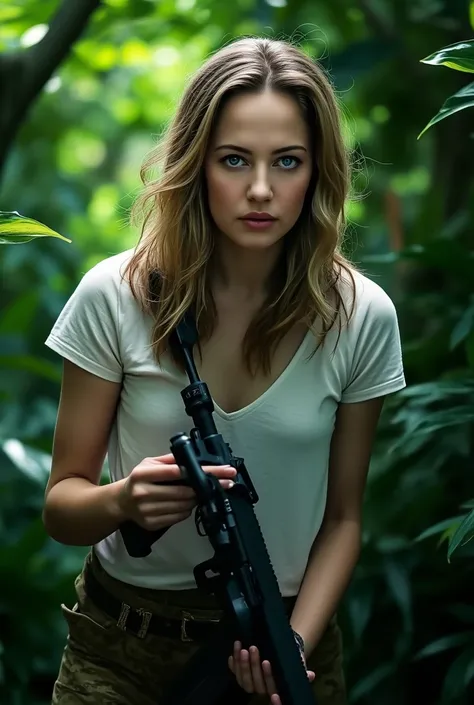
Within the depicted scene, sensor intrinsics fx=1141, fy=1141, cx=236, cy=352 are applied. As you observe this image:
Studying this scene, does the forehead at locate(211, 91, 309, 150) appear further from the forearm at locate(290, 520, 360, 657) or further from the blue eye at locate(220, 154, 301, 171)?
the forearm at locate(290, 520, 360, 657)

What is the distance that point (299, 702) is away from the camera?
1.52 m

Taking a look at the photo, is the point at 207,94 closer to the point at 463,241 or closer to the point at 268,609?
the point at 268,609

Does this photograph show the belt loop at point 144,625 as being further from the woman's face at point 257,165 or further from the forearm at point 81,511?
the woman's face at point 257,165

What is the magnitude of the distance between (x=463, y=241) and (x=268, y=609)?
5.15ft

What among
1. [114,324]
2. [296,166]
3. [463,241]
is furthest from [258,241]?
[463,241]

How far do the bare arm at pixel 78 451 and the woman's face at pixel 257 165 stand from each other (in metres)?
0.30

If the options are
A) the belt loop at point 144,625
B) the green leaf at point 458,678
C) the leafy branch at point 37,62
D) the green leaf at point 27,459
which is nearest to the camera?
the belt loop at point 144,625

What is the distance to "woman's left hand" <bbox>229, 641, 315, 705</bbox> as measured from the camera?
1.53m

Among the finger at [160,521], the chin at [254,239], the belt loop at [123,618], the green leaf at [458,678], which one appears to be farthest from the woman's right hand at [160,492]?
the green leaf at [458,678]

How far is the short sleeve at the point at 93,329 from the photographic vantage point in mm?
1631

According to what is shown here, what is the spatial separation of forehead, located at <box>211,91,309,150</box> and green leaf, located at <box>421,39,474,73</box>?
0.69 feet

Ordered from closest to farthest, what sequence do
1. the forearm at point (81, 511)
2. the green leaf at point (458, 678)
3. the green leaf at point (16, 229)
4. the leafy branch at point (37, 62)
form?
the green leaf at point (16, 229) → the forearm at point (81, 511) → the green leaf at point (458, 678) → the leafy branch at point (37, 62)

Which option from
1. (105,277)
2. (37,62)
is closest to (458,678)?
(105,277)

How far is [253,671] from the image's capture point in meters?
1.55
